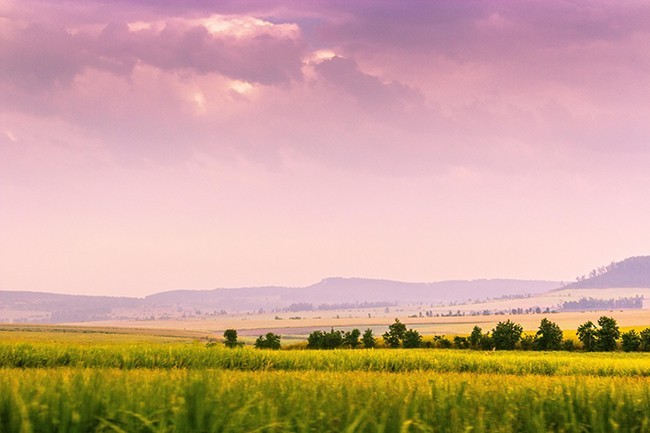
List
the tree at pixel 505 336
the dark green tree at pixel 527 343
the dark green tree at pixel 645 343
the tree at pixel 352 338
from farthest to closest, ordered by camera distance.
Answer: the dark green tree at pixel 527 343 < the dark green tree at pixel 645 343 < the tree at pixel 505 336 < the tree at pixel 352 338

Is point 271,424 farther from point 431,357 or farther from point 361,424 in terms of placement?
point 431,357

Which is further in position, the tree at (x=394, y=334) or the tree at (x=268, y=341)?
the tree at (x=394, y=334)

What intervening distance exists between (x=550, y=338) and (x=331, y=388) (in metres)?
32.4

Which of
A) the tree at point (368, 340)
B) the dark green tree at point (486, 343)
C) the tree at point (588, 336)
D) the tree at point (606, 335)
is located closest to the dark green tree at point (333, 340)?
the tree at point (368, 340)

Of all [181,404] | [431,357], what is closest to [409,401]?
[181,404]

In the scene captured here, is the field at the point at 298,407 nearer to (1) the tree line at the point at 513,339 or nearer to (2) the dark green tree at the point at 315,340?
(2) the dark green tree at the point at 315,340

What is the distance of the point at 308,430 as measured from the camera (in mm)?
5273

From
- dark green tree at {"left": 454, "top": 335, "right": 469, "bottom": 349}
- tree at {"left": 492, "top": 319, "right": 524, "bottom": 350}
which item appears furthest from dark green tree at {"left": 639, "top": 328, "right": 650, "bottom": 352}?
dark green tree at {"left": 454, "top": 335, "right": 469, "bottom": 349}

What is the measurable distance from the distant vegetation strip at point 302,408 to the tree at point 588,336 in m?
32.0

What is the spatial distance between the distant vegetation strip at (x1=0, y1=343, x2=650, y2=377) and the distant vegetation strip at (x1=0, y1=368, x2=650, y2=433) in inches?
535

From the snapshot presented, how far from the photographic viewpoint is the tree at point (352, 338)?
35.8m

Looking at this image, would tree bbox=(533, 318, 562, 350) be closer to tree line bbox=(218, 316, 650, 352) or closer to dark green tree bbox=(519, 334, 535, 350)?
tree line bbox=(218, 316, 650, 352)

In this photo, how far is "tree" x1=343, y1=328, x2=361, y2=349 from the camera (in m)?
35.8

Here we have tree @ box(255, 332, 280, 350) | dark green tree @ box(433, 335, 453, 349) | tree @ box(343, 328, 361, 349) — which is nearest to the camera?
tree @ box(255, 332, 280, 350)
